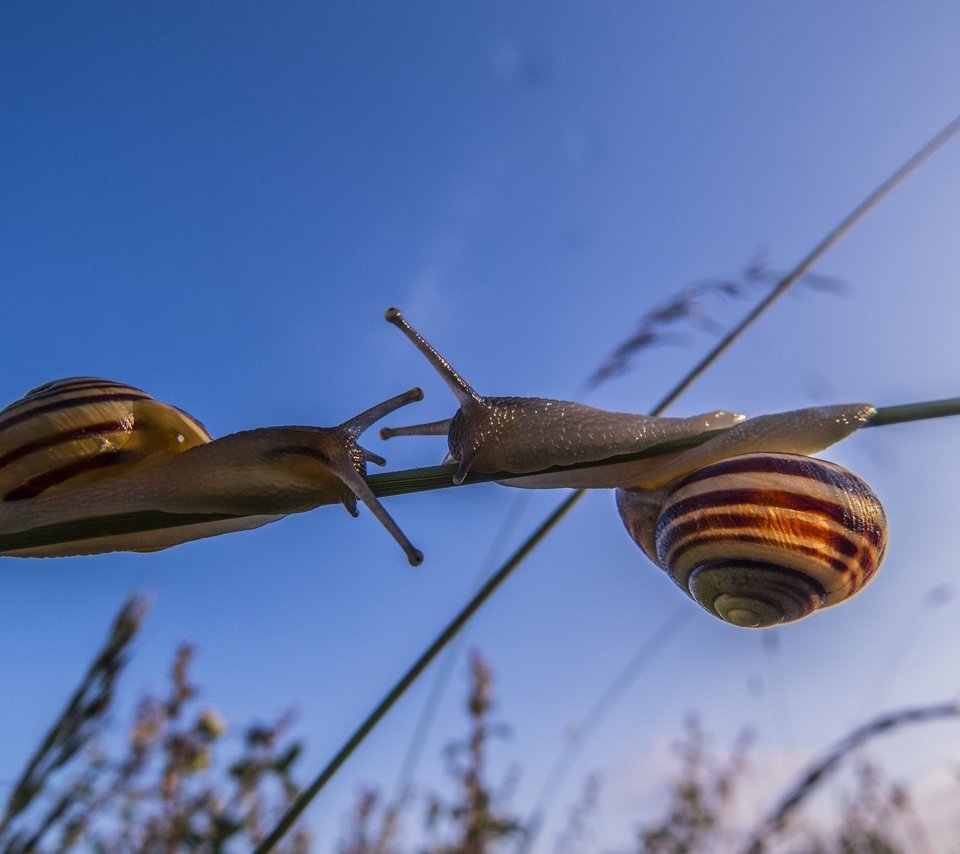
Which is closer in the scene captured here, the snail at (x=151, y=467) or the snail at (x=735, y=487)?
the snail at (x=151, y=467)

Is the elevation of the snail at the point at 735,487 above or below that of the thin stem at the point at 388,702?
above

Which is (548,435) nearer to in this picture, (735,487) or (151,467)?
(735,487)

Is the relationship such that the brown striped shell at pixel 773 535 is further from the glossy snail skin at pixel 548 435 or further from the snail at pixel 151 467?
the snail at pixel 151 467

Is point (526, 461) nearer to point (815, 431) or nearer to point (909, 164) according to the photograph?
point (815, 431)

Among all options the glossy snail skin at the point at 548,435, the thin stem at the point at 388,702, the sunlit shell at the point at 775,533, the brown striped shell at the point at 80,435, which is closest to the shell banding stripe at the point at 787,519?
the sunlit shell at the point at 775,533

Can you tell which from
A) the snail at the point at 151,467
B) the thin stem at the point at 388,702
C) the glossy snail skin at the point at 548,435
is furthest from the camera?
the glossy snail skin at the point at 548,435

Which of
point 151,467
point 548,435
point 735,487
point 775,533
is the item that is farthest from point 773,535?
point 151,467

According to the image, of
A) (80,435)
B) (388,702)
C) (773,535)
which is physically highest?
(80,435)
